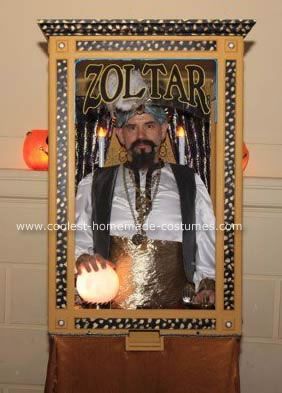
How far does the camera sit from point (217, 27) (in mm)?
1292

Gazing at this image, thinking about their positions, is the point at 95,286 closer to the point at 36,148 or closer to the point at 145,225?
the point at 145,225

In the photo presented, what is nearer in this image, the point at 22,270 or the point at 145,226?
the point at 145,226

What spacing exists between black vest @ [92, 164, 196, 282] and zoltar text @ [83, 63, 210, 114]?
189mm

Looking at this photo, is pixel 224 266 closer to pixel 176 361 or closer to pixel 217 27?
pixel 176 361

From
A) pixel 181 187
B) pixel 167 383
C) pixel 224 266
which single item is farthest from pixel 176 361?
pixel 181 187

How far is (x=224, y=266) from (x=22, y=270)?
728mm

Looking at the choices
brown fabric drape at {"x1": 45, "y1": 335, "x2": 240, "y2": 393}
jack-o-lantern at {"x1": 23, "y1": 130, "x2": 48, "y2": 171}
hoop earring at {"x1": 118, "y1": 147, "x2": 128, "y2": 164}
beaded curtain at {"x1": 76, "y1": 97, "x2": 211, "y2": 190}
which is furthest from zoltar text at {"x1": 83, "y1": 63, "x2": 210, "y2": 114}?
brown fabric drape at {"x1": 45, "y1": 335, "x2": 240, "y2": 393}

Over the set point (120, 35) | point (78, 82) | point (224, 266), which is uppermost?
point (120, 35)

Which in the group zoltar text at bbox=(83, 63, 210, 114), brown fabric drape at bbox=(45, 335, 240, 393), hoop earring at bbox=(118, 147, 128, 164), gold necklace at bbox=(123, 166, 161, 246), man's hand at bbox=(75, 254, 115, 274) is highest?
zoltar text at bbox=(83, 63, 210, 114)

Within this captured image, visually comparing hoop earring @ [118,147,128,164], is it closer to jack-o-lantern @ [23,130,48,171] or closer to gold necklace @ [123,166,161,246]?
gold necklace @ [123,166,161,246]

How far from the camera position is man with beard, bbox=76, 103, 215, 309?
134 centimetres

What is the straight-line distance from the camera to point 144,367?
131 centimetres

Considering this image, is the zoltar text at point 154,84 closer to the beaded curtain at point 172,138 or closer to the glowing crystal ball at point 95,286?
the beaded curtain at point 172,138

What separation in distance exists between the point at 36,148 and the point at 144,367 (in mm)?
749
